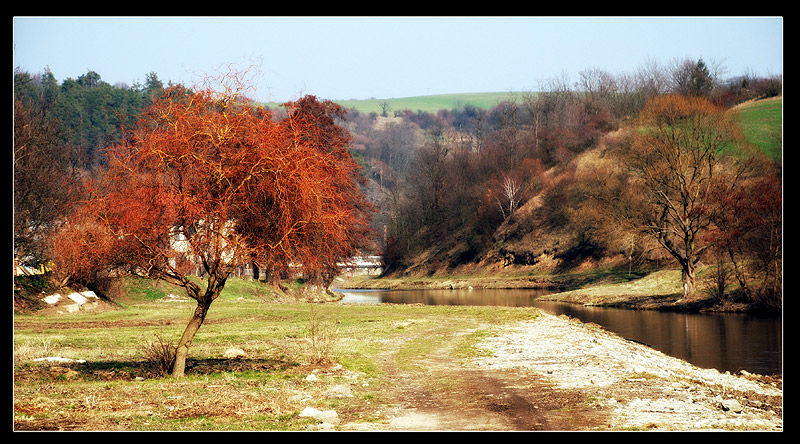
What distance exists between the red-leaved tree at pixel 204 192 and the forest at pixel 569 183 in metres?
1.21

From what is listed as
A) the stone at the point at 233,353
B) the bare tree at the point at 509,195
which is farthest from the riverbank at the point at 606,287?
the stone at the point at 233,353

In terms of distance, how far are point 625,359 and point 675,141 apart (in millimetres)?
34887

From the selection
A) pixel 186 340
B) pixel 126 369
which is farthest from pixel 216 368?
pixel 126 369

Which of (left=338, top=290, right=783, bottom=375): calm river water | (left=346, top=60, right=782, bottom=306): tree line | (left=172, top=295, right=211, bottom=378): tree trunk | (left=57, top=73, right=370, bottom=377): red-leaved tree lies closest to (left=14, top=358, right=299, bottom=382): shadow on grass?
(left=172, top=295, right=211, bottom=378): tree trunk

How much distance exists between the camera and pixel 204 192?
1689 cm

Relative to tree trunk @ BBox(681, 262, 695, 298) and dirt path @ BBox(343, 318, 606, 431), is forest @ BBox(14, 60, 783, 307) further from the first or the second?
dirt path @ BBox(343, 318, 606, 431)

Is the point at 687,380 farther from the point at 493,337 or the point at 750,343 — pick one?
the point at 750,343

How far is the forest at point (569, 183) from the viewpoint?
44281mm

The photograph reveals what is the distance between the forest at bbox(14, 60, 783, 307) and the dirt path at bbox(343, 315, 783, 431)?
9312mm

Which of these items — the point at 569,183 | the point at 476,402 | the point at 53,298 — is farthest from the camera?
the point at 569,183

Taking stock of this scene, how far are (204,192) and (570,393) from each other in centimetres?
903

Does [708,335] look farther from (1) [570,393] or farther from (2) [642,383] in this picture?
(1) [570,393]

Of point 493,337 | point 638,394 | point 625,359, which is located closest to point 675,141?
point 493,337

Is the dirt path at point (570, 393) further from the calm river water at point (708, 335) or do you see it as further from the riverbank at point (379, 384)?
the calm river water at point (708, 335)
